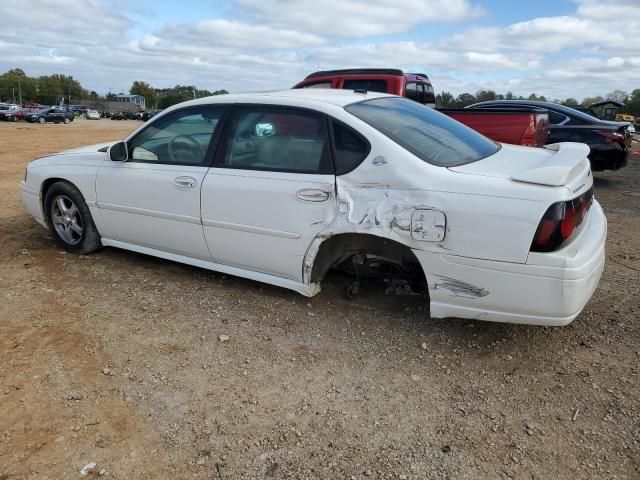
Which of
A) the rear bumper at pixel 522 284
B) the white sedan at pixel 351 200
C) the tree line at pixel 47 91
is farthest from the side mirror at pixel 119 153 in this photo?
the tree line at pixel 47 91

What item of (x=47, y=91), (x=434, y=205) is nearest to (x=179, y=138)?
(x=434, y=205)

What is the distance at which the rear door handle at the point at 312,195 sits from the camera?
330cm

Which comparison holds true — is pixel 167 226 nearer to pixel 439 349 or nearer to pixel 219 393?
pixel 219 393

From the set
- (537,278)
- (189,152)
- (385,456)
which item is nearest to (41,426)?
(385,456)

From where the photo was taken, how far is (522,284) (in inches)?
109

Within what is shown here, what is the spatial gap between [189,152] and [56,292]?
154cm

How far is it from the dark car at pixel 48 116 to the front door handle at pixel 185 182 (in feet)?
162

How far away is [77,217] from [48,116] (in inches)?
1929

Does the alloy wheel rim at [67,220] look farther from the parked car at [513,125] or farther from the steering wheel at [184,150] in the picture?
the parked car at [513,125]

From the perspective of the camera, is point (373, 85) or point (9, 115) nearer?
point (373, 85)

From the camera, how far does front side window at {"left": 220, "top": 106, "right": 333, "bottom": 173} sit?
135 inches

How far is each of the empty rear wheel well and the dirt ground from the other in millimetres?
381

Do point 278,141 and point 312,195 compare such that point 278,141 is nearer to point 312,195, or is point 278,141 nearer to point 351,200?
point 312,195

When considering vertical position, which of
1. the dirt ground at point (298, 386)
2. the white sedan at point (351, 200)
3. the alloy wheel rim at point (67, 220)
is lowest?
the dirt ground at point (298, 386)
